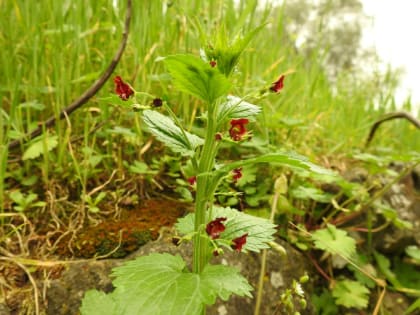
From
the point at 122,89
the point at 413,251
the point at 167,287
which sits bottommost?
the point at 413,251

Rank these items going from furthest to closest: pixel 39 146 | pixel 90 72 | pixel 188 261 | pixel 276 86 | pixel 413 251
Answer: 1. pixel 90 72
2. pixel 413 251
3. pixel 39 146
4. pixel 188 261
5. pixel 276 86

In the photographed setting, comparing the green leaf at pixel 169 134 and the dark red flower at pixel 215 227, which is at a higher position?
the green leaf at pixel 169 134

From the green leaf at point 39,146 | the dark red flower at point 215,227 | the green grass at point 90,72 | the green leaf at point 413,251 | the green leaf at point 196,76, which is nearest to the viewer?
the green leaf at point 196,76

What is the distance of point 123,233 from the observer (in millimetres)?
1429

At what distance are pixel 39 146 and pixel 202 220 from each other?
1.04 meters

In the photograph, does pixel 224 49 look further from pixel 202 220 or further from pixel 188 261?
pixel 188 261

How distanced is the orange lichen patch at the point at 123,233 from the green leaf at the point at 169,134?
0.67 m

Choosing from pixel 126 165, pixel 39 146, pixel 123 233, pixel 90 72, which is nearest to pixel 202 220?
pixel 123 233

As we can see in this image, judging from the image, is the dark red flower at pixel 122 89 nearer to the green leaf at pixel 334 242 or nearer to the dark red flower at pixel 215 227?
the dark red flower at pixel 215 227

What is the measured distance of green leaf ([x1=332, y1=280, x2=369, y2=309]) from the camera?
1.57m

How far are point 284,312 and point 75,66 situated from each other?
1.48 m

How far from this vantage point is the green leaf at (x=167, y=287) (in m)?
0.68

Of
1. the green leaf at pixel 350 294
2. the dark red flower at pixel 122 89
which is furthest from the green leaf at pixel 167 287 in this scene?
the green leaf at pixel 350 294

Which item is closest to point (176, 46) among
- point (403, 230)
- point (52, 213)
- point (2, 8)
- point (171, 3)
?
point (171, 3)
